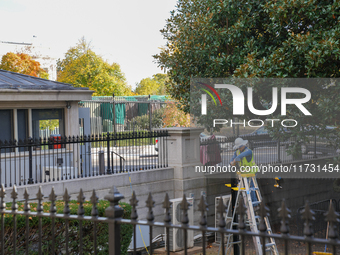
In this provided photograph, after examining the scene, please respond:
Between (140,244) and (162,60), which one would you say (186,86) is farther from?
(140,244)

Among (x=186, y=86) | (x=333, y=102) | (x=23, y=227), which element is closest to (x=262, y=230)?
(x=23, y=227)

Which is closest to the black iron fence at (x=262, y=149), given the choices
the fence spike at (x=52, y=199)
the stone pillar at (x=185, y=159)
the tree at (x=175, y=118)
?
the stone pillar at (x=185, y=159)

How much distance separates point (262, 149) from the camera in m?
13.3

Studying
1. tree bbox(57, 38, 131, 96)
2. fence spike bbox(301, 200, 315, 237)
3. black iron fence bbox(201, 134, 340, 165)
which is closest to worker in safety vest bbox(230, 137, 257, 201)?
black iron fence bbox(201, 134, 340, 165)

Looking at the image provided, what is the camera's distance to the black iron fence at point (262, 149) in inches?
481

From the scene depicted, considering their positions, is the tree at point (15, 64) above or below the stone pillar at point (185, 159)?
above

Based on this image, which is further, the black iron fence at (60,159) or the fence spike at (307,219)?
the black iron fence at (60,159)

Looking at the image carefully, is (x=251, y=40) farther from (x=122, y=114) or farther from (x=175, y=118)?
(x=122, y=114)

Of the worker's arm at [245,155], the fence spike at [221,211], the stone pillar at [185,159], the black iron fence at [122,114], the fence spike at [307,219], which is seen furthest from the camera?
the black iron fence at [122,114]

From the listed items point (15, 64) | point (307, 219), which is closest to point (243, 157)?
point (307, 219)

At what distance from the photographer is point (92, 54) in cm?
3594

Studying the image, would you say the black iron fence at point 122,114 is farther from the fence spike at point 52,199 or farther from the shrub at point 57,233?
the fence spike at point 52,199

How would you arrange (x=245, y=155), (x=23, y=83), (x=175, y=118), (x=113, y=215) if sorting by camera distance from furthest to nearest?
(x=175, y=118) < (x=23, y=83) < (x=245, y=155) < (x=113, y=215)

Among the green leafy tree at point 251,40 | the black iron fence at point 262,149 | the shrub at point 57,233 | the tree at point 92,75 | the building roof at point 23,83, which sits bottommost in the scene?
the shrub at point 57,233
